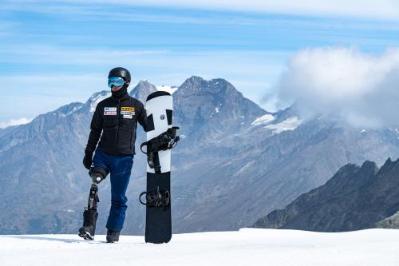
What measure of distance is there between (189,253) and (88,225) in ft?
12.1

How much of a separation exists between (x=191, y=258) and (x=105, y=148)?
4.73 meters

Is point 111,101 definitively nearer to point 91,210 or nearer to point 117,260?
point 91,210

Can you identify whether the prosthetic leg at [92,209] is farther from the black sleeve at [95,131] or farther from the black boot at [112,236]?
the black sleeve at [95,131]

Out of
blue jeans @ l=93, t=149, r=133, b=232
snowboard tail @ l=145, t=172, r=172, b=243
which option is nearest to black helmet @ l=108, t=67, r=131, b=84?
blue jeans @ l=93, t=149, r=133, b=232

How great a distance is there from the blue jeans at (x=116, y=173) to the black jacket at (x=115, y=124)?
0.15 m

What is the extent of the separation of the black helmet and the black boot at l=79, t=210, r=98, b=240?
10.4ft

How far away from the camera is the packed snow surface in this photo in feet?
37.9

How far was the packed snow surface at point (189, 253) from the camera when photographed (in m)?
11.6

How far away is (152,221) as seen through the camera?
53.0ft

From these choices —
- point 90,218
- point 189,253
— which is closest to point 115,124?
point 90,218

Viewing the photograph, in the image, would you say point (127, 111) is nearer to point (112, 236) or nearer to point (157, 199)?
point (157, 199)

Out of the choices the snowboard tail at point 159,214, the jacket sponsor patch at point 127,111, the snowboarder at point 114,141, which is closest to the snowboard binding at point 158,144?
the snowboard tail at point 159,214

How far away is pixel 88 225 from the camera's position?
1591cm

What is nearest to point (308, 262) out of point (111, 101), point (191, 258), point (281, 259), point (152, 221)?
point (281, 259)
